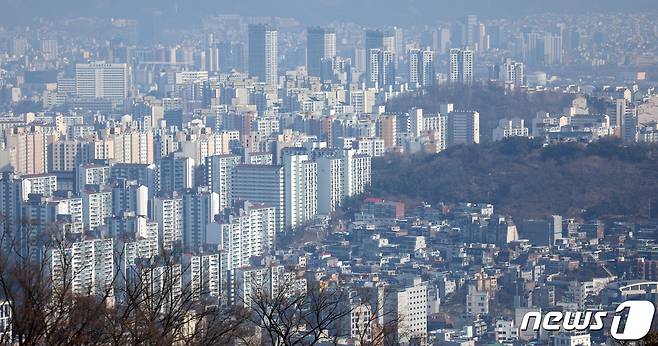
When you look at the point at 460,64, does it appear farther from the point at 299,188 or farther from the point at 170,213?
the point at 170,213

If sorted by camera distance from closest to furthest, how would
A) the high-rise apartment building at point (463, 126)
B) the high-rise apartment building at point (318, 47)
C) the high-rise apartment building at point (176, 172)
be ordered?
1. the high-rise apartment building at point (176, 172)
2. the high-rise apartment building at point (463, 126)
3. the high-rise apartment building at point (318, 47)

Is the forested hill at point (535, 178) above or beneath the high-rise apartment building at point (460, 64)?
beneath

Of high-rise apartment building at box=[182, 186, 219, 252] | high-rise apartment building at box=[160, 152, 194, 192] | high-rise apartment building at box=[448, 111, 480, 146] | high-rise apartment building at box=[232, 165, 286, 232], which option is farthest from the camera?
high-rise apartment building at box=[448, 111, 480, 146]

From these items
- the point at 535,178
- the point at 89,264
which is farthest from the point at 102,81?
the point at 89,264

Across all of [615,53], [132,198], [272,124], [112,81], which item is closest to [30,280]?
[132,198]

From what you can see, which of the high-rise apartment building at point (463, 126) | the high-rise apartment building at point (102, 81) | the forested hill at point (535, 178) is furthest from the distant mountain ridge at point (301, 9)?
the forested hill at point (535, 178)

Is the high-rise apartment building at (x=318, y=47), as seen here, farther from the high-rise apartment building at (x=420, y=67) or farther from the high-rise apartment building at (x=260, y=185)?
the high-rise apartment building at (x=260, y=185)

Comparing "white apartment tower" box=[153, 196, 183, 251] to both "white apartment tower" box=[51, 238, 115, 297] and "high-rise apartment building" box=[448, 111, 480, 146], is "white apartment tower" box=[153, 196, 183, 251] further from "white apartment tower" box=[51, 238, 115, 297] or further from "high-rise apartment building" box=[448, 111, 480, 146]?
"high-rise apartment building" box=[448, 111, 480, 146]

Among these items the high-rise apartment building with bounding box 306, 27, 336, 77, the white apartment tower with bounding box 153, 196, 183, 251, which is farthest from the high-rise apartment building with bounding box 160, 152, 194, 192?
the high-rise apartment building with bounding box 306, 27, 336, 77

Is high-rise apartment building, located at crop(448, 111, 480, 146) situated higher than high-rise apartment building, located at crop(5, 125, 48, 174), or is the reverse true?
high-rise apartment building, located at crop(448, 111, 480, 146)
